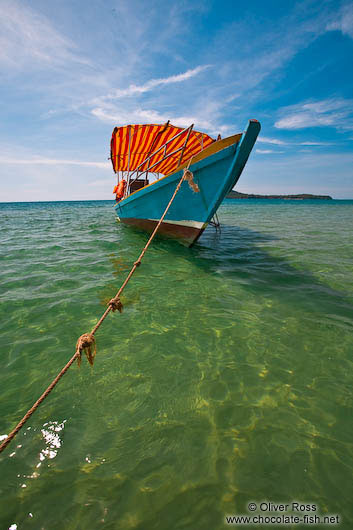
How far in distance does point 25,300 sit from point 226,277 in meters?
3.85

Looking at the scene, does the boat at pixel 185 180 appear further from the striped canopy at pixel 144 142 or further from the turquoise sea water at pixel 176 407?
the turquoise sea water at pixel 176 407

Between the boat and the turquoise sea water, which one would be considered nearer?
the turquoise sea water

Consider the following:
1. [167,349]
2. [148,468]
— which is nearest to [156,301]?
[167,349]

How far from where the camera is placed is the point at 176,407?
1.96 meters

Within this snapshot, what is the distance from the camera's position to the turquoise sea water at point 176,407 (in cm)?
139

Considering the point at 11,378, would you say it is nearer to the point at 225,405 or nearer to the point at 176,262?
the point at 225,405

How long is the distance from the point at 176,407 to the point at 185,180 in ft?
19.0

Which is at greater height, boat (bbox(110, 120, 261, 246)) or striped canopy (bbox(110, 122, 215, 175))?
striped canopy (bbox(110, 122, 215, 175))

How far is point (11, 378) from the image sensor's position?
2287 millimetres

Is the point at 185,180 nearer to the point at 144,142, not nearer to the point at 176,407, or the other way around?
the point at 144,142

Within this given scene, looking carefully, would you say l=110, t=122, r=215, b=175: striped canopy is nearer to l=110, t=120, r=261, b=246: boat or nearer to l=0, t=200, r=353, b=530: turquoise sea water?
l=110, t=120, r=261, b=246: boat

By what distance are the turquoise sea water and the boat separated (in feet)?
10.8

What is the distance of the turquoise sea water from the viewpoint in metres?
1.39

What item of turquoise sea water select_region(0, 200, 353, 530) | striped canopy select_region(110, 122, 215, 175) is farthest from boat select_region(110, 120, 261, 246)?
turquoise sea water select_region(0, 200, 353, 530)
